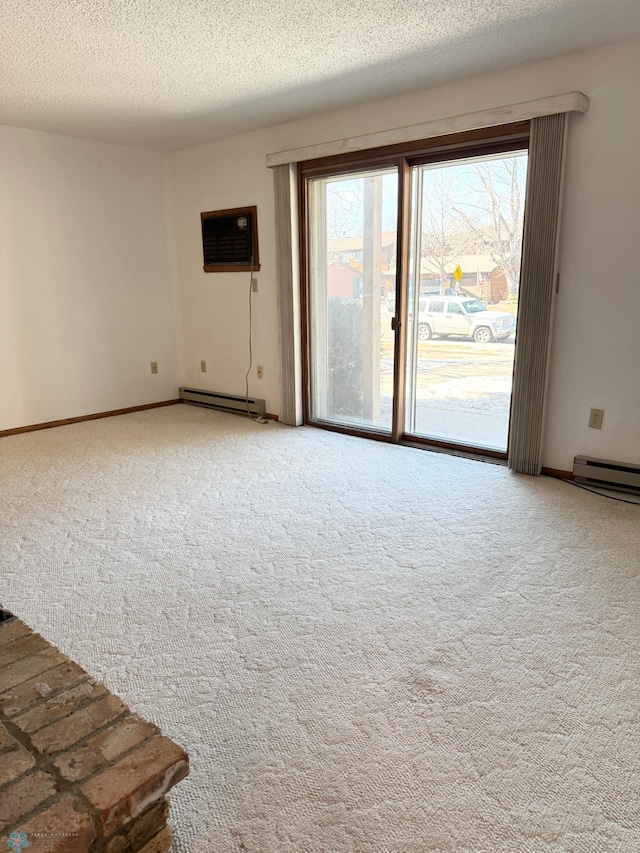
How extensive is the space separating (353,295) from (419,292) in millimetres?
566

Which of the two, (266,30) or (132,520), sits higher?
(266,30)

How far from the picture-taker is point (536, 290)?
336 centimetres

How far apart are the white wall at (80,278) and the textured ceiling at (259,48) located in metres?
0.63

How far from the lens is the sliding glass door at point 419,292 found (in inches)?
145

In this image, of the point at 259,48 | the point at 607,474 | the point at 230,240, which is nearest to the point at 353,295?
the point at 230,240

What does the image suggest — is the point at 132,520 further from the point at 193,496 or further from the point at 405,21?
the point at 405,21

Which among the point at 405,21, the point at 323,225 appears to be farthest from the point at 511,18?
the point at 323,225

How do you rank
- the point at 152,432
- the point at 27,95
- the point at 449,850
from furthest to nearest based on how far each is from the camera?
the point at 152,432, the point at 27,95, the point at 449,850

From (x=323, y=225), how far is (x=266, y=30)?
1.75 metres

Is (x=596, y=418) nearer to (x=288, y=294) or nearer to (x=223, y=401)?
(x=288, y=294)

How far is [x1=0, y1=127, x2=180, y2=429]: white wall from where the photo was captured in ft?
15.0

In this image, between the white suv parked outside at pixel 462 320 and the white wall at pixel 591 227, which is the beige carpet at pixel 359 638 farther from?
the white suv parked outside at pixel 462 320

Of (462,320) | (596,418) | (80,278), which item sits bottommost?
(596,418)

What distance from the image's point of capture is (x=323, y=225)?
14.6 feet
